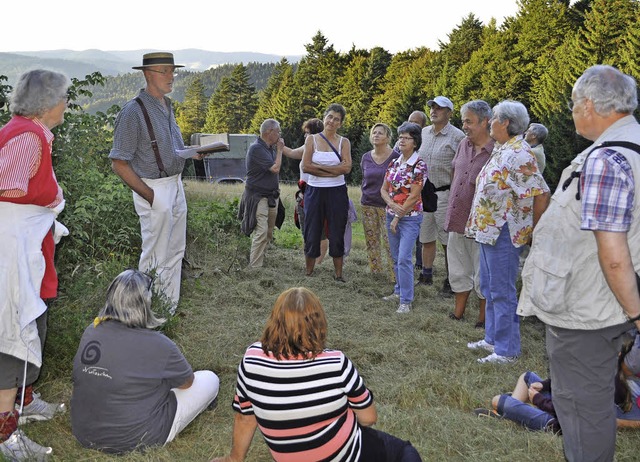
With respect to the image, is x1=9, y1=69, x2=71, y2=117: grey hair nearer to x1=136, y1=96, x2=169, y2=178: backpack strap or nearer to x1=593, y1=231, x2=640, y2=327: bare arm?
x1=136, y1=96, x2=169, y2=178: backpack strap

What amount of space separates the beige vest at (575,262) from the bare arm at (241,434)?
1.35 meters

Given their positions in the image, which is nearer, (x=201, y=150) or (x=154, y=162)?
(x=154, y=162)

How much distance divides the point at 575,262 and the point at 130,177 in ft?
10.9

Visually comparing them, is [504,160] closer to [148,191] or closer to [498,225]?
[498,225]

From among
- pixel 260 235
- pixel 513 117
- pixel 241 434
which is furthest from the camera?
pixel 260 235

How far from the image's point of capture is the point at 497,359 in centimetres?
469

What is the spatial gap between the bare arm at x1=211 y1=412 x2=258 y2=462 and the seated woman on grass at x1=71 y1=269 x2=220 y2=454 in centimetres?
56

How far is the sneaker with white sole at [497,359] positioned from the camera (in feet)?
15.3

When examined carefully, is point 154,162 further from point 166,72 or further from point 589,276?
point 589,276

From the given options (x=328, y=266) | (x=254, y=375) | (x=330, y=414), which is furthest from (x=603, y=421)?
(x=328, y=266)

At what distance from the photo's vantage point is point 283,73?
6181 centimetres

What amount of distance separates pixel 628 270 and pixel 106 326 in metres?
2.38

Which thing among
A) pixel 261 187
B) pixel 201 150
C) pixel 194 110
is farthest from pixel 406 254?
pixel 194 110

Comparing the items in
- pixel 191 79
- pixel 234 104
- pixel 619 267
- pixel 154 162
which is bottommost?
pixel 234 104
